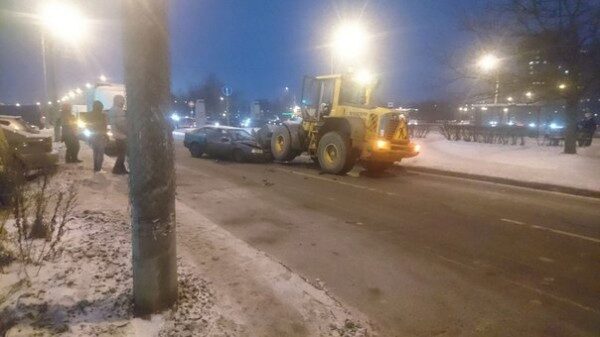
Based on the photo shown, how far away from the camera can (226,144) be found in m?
16.0

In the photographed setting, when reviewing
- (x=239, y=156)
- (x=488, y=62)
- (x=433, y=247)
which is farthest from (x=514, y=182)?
(x=239, y=156)

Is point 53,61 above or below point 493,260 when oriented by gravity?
above

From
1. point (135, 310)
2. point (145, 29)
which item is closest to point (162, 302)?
point (135, 310)

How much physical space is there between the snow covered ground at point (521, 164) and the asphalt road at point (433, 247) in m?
1.78

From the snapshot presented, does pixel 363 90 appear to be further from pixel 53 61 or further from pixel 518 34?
pixel 53 61

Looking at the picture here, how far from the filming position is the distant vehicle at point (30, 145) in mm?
9602

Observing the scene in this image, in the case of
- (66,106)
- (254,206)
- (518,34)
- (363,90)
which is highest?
(518,34)

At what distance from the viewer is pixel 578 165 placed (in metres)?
14.8

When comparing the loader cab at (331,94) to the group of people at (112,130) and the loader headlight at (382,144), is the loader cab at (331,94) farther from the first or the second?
the group of people at (112,130)

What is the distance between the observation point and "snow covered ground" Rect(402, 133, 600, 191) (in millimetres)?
12297

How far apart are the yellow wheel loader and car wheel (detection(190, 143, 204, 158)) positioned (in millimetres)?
3739

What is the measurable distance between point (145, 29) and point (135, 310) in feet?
7.06

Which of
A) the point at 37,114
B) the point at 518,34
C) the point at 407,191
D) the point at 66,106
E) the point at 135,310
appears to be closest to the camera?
the point at 135,310

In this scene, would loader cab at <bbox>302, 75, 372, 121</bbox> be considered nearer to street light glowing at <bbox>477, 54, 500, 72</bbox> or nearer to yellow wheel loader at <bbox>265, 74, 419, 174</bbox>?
yellow wheel loader at <bbox>265, 74, 419, 174</bbox>
